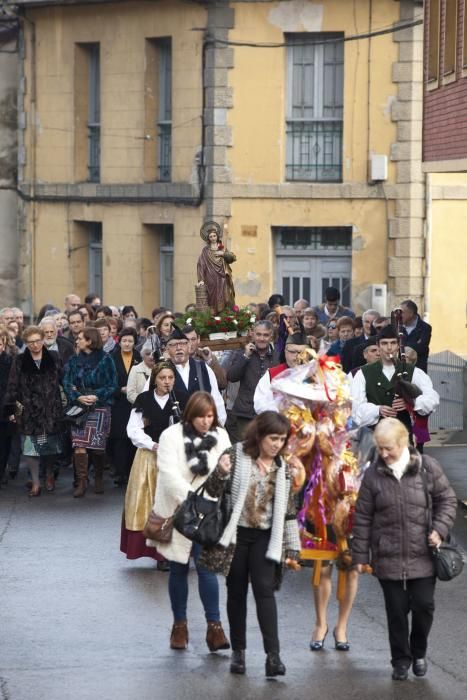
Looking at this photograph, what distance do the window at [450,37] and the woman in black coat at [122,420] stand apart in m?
5.74

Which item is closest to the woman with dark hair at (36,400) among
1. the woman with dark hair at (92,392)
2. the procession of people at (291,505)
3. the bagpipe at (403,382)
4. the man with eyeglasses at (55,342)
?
the woman with dark hair at (92,392)

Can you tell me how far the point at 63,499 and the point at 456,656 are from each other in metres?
6.93

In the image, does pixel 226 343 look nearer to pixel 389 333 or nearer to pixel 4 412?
pixel 4 412

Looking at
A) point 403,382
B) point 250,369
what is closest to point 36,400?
point 250,369

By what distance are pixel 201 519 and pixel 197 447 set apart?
75cm

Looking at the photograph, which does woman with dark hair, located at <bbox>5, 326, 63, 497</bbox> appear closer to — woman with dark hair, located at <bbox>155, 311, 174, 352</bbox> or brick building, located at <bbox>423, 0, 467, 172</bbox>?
woman with dark hair, located at <bbox>155, 311, 174, 352</bbox>

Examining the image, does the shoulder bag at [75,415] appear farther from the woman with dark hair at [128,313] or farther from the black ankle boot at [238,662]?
the black ankle boot at [238,662]

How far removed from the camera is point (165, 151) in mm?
28688

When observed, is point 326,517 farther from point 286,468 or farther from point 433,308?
point 433,308

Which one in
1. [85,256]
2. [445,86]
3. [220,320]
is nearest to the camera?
[220,320]

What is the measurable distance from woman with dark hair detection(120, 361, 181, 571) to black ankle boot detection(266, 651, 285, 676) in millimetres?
3394

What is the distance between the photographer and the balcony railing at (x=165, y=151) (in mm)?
28516

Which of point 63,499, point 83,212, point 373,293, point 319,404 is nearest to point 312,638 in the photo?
point 319,404

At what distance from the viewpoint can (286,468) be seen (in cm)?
984
